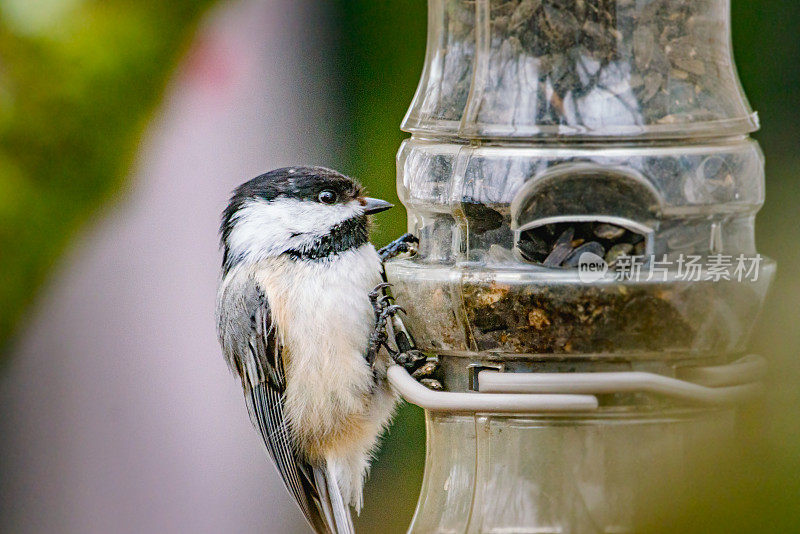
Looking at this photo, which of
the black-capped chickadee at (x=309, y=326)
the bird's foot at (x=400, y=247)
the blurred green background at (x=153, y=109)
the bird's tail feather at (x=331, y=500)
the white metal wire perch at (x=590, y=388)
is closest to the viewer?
the white metal wire perch at (x=590, y=388)

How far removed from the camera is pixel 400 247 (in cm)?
180

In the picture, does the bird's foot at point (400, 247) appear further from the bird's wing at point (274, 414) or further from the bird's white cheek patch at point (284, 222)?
the bird's wing at point (274, 414)

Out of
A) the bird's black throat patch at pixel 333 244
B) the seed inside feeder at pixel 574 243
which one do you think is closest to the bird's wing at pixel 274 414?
the bird's black throat patch at pixel 333 244

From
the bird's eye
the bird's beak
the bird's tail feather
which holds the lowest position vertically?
the bird's tail feather

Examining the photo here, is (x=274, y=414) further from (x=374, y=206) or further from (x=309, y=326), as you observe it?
(x=374, y=206)

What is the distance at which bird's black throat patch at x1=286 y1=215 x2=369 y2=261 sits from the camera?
1928 millimetres

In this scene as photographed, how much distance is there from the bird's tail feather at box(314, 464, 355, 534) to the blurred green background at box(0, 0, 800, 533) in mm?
583

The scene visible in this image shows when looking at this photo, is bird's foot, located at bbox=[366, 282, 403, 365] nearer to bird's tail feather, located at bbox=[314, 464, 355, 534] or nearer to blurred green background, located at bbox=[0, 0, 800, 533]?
bird's tail feather, located at bbox=[314, 464, 355, 534]

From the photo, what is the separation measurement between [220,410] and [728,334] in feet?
7.54

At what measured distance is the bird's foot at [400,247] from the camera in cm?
172

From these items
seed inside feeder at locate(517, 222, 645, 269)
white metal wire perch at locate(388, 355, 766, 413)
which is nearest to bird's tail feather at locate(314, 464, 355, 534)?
white metal wire perch at locate(388, 355, 766, 413)

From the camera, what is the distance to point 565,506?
54.7 inches

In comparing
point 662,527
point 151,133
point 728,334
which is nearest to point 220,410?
point 151,133

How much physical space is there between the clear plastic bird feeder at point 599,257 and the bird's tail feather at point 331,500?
62 cm
